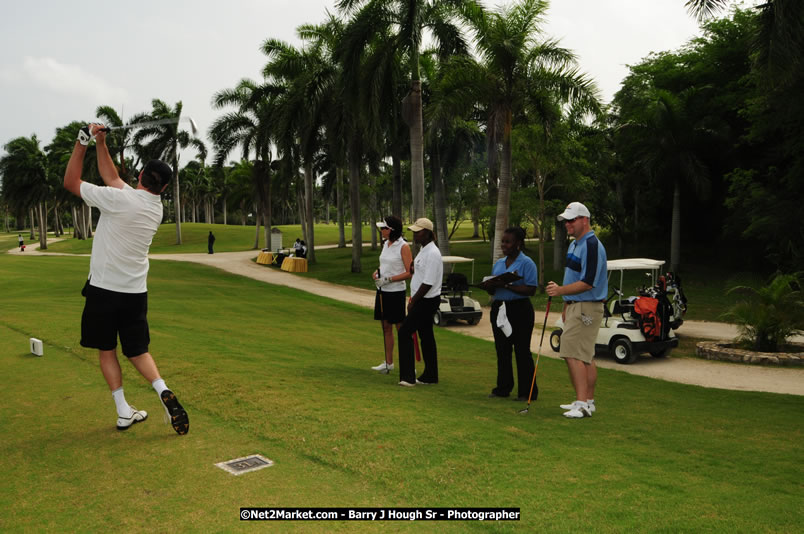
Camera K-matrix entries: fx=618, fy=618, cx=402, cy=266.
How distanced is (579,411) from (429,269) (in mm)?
2222

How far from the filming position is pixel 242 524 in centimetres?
334

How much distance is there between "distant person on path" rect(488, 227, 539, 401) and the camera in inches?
262

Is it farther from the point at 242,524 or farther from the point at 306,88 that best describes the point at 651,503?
the point at 306,88

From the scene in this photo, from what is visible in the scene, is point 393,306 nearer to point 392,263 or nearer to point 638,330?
point 392,263

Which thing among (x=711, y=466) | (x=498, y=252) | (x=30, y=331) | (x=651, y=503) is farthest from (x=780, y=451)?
(x=498, y=252)

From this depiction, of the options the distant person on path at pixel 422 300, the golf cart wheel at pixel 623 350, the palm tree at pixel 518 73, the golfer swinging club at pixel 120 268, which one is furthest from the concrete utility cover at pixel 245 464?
the palm tree at pixel 518 73

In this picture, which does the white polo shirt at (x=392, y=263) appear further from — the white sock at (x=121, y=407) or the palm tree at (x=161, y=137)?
the palm tree at (x=161, y=137)

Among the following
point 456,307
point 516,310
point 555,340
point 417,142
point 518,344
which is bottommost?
point 555,340

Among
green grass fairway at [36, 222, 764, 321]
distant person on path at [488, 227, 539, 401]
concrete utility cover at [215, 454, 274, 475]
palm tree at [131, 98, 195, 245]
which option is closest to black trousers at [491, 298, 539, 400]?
distant person on path at [488, 227, 539, 401]

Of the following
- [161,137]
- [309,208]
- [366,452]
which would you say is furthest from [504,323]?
[161,137]

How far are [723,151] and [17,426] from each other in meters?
36.6

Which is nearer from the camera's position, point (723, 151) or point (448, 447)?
point (448, 447)

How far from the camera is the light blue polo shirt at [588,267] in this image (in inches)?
235

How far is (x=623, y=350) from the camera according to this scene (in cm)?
1298
